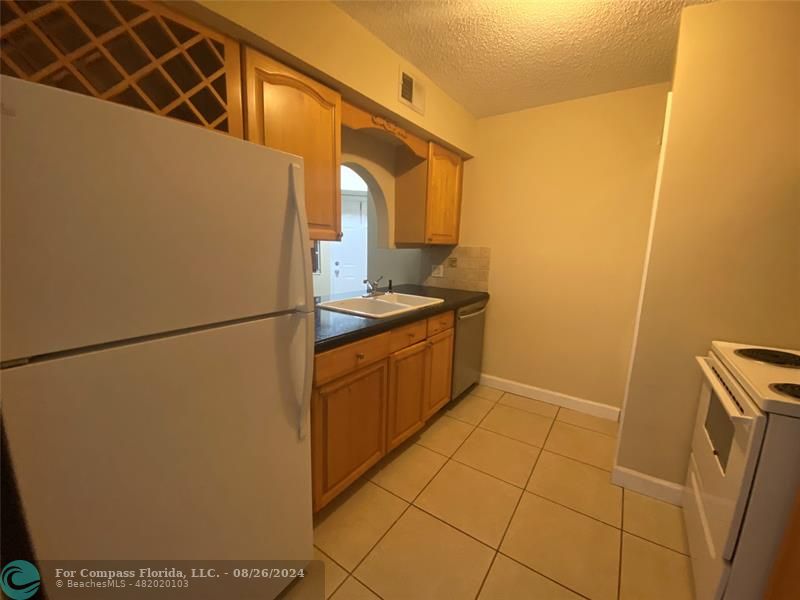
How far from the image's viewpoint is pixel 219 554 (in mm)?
945

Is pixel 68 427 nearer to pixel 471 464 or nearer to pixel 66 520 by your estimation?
pixel 66 520

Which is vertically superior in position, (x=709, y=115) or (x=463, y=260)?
(x=709, y=115)

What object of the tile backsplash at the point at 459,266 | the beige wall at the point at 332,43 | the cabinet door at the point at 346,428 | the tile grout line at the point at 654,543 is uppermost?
the beige wall at the point at 332,43

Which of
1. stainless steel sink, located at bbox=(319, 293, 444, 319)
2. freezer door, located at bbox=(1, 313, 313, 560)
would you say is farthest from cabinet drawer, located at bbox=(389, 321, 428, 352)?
freezer door, located at bbox=(1, 313, 313, 560)

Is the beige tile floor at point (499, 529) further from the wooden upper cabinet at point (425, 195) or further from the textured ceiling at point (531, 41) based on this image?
the textured ceiling at point (531, 41)

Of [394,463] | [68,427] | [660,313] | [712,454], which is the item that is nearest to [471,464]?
[394,463]

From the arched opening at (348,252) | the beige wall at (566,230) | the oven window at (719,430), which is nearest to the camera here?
the oven window at (719,430)

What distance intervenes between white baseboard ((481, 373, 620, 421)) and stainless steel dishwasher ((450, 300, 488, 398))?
19 cm

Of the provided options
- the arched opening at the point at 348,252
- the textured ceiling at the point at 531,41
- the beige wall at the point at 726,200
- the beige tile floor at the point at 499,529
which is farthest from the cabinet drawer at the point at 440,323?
the arched opening at the point at 348,252

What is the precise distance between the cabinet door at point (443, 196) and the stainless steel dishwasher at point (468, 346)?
643mm

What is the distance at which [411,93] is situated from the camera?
1.97 m

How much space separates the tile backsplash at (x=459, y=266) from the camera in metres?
2.90

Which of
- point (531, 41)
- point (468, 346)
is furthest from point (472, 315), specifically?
point (531, 41)

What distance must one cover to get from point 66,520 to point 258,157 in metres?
0.91
